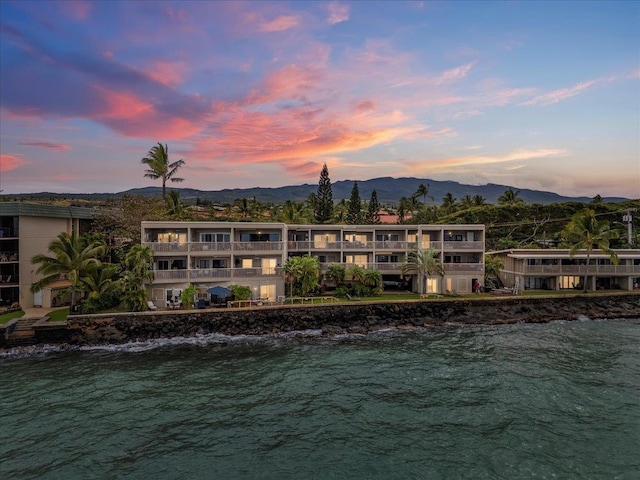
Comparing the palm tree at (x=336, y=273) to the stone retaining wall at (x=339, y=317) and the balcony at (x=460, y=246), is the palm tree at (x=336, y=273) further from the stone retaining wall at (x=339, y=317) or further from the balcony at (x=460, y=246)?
the balcony at (x=460, y=246)

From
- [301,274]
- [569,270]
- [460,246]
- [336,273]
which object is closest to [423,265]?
[460,246]

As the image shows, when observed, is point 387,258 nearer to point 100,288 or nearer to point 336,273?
point 336,273

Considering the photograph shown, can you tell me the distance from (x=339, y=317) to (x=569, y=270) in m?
29.1

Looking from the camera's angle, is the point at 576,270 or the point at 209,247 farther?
the point at 576,270

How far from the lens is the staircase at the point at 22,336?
28953 millimetres

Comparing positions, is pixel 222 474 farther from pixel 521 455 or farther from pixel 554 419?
pixel 554 419

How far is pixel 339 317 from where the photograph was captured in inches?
1401

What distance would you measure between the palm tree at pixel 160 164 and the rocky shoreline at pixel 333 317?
1153 inches

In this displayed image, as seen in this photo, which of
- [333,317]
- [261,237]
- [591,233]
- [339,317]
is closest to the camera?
[333,317]

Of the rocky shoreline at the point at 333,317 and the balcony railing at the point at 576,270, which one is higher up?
the balcony railing at the point at 576,270

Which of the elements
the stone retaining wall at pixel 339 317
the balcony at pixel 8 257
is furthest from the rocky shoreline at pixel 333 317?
the balcony at pixel 8 257

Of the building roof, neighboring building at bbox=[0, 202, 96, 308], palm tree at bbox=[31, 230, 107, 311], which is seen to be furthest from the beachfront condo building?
neighboring building at bbox=[0, 202, 96, 308]

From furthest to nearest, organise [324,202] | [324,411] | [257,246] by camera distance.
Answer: [324,202] → [257,246] → [324,411]

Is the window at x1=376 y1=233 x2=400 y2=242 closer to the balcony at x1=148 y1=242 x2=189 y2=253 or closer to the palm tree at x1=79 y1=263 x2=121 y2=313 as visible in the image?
the balcony at x1=148 y1=242 x2=189 y2=253
